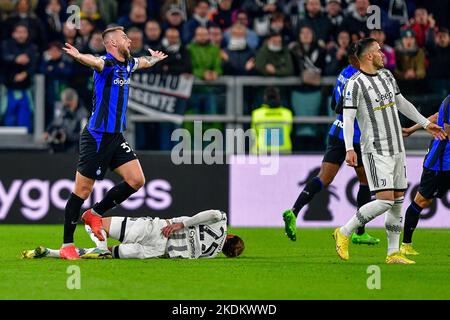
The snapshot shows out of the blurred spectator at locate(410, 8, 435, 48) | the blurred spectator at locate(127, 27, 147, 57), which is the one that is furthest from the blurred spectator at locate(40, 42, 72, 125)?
the blurred spectator at locate(410, 8, 435, 48)

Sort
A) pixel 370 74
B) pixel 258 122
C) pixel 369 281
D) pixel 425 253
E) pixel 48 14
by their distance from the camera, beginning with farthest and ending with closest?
pixel 48 14, pixel 258 122, pixel 425 253, pixel 370 74, pixel 369 281

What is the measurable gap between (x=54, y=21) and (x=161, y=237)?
8.54m

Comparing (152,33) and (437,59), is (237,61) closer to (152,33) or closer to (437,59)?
(152,33)

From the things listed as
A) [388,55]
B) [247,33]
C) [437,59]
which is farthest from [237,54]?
[437,59]

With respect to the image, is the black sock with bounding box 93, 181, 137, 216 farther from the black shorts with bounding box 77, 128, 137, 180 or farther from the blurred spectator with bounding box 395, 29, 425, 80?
the blurred spectator with bounding box 395, 29, 425, 80

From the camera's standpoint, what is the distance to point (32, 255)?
40.4 feet

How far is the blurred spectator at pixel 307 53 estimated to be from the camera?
19.0 m

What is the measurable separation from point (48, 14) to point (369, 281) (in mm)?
11230

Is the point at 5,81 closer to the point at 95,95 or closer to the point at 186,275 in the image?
the point at 95,95

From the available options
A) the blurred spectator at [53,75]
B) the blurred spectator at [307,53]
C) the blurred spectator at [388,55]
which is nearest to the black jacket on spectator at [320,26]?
the blurred spectator at [307,53]

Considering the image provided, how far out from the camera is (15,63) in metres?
19.0

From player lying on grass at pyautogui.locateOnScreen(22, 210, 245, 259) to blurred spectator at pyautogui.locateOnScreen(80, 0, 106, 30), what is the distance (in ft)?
25.7

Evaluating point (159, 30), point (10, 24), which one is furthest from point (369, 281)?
point (10, 24)

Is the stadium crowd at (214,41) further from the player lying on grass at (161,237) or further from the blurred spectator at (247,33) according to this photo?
the player lying on grass at (161,237)
